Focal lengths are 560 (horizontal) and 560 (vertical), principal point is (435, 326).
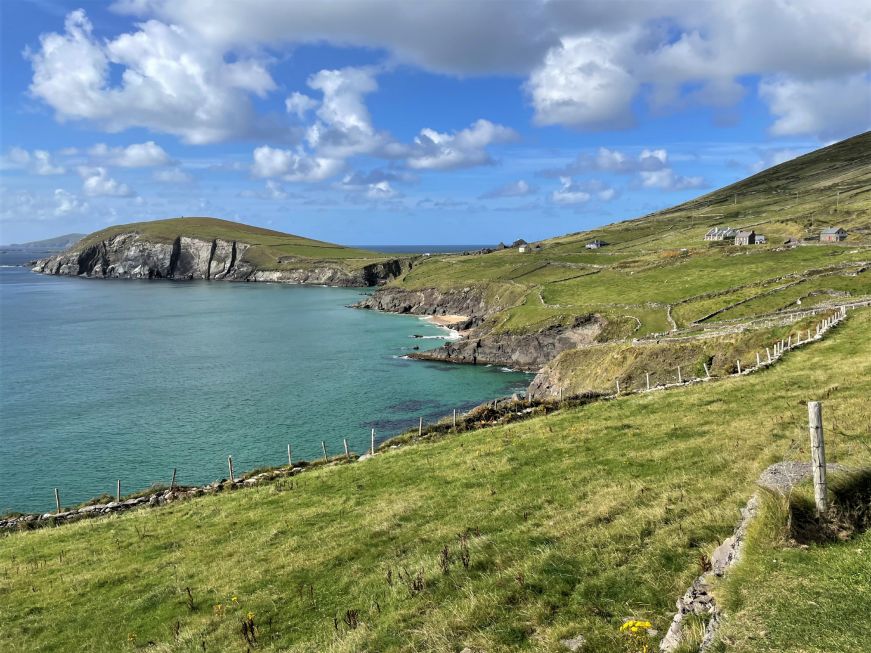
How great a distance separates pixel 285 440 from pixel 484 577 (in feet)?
161

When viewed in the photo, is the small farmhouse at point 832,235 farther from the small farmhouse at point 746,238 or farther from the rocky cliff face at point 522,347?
the rocky cliff face at point 522,347

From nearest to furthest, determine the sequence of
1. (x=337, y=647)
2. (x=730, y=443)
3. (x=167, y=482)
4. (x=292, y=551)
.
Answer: (x=337, y=647) → (x=292, y=551) → (x=730, y=443) → (x=167, y=482)

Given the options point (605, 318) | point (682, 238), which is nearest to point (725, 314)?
point (605, 318)

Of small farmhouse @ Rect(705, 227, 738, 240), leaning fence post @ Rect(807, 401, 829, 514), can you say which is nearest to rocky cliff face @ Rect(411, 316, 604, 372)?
leaning fence post @ Rect(807, 401, 829, 514)

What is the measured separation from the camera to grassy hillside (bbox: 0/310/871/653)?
1253 centimetres

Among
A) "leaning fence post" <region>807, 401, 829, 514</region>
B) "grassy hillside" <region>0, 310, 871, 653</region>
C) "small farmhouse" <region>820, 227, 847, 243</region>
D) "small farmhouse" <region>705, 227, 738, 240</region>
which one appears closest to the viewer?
"leaning fence post" <region>807, 401, 829, 514</region>

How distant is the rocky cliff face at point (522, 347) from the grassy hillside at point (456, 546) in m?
65.4

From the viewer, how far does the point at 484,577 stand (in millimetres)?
14406

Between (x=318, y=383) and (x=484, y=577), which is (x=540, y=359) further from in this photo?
(x=484, y=577)

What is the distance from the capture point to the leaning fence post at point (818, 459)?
11453mm

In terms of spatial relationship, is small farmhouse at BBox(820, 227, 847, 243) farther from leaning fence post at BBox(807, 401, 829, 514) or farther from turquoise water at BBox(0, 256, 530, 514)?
leaning fence post at BBox(807, 401, 829, 514)

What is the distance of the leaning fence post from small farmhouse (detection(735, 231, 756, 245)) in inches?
6118

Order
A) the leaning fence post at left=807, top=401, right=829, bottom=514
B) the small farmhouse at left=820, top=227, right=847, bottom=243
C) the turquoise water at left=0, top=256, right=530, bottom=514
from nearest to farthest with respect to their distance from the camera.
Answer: the leaning fence post at left=807, top=401, right=829, bottom=514
the turquoise water at left=0, top=256, right=530, bottom=514
the small farmhouse at left=820, top=227, right=847, bottom=243

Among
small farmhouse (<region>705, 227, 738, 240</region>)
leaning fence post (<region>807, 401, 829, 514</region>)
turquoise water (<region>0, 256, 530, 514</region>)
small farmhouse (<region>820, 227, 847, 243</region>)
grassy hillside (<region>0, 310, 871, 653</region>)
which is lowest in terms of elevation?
turquoise water (<region>0, 256, 530, 514</region>)
